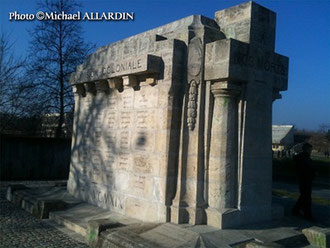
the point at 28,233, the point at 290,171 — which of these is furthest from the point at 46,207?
the point at 290,171

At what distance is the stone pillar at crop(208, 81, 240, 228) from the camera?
535cm

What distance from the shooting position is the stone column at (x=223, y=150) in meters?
5.35

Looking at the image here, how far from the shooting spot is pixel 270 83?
5992 mm

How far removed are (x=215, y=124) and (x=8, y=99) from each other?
1412 cm

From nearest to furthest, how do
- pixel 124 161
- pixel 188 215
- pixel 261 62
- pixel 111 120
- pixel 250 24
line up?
pixel 188 215 < pixel 250 24 < pixel 261 62 < pixel 124 161 < pixel 111 120

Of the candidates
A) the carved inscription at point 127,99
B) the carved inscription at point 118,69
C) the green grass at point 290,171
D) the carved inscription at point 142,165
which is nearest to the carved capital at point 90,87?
the carved inscription at point 118,69

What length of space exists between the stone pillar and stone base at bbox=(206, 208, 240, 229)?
8 centimetres

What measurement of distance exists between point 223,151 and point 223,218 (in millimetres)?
1032

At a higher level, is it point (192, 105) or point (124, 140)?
point (192, 105)

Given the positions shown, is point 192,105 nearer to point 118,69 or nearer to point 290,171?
point 118,69

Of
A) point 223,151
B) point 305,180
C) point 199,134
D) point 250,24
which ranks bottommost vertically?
point 305,180

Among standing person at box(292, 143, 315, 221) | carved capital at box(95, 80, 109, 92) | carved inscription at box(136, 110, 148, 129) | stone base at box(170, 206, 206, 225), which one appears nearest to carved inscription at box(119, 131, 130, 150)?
carved inscription at box(136, 110, 148, 129)

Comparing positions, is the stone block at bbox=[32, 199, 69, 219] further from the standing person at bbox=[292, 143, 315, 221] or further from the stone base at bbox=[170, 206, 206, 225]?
the standing person at bbox=[292, 143, 315, 221]

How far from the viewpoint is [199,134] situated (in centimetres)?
547
